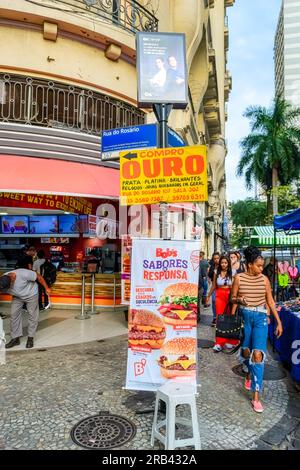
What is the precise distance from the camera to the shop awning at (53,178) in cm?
707

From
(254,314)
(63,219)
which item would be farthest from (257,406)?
(63,219)

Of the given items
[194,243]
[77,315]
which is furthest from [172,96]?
[77,315]

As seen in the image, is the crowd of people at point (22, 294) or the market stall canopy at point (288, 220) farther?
the market stall canopy at point (288, 220)

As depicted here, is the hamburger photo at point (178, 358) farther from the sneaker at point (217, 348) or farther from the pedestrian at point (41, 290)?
the pedestrian at point (41, 290)

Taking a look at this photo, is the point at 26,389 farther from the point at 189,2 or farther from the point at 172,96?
the point at 189,2

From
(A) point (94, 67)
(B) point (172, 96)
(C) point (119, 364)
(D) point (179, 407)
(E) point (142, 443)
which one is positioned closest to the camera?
(E) point (142, 443)

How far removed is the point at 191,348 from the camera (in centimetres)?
401

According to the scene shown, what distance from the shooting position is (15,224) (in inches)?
522

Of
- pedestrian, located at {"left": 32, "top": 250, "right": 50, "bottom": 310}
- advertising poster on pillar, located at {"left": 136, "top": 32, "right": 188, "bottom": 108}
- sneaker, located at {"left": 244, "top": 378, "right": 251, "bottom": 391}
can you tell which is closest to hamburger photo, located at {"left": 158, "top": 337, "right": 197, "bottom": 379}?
sneaker, located at {"left": 244, "top": 378, "right": 251, "bottom": 391}

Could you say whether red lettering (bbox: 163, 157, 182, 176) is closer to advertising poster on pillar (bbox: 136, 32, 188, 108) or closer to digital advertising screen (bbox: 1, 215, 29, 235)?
advertising poster on pillar (bbox: 136, 32, 188, 108)

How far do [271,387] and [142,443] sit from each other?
240 cm

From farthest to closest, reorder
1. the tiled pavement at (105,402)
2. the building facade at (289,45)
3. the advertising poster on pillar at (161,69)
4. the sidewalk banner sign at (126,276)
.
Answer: the building facade at (289,45) → the sidewalk banner sign at (126,276) → the advertising poster on pillar at (161,69) → the tiled pavement at (105,402)

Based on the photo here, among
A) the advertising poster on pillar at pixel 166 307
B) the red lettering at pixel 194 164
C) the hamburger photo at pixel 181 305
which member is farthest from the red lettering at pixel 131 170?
the hamburger photo at pixel 181 305

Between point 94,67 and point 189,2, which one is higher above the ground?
point 189,2
